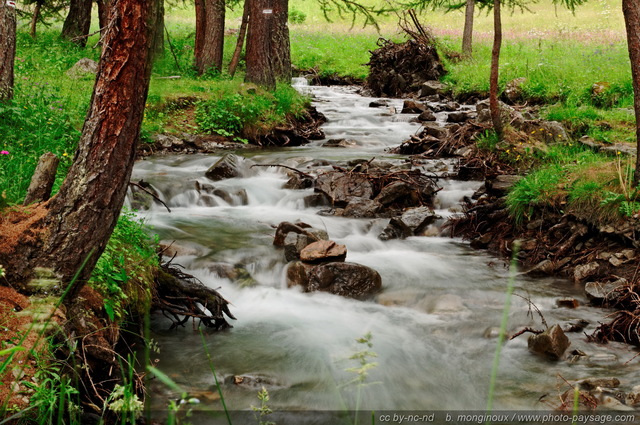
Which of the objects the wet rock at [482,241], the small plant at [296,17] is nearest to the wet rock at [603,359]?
the wet rock at [482,241]

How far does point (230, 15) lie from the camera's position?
47.5 metres

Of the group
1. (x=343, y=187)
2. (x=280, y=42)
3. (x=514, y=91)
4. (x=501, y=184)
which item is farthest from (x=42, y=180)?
(x=514, y=91)

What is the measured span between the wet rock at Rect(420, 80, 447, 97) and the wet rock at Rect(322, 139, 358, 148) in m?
7.28

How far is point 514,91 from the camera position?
627 inches

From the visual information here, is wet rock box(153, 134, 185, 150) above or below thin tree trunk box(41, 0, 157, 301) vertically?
below

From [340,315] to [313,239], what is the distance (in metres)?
1.38

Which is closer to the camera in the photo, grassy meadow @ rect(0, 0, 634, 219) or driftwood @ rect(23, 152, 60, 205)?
driftwood @ rect(23, 152, 60, 205)

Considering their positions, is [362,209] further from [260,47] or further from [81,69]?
[81,69]

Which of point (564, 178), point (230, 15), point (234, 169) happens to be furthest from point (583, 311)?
point (230, 15)

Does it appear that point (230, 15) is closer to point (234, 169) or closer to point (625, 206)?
point (234, 169)

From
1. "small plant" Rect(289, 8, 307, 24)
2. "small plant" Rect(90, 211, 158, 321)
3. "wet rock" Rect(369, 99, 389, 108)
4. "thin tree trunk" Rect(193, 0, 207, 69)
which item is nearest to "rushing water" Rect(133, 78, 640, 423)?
"small plant" Rect(90, 211, 158, 321)

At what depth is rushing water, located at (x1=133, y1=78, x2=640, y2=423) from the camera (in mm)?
4555

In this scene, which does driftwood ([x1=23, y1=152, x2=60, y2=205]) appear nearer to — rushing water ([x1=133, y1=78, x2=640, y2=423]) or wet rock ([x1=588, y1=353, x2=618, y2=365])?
rushing water ([x1=133, y1=78, x2=640, y2=423])

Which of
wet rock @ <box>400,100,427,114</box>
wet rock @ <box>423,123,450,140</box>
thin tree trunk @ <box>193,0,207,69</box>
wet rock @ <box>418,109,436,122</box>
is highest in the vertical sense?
thin tree trunk @ <box>193,0,207,69</box>
